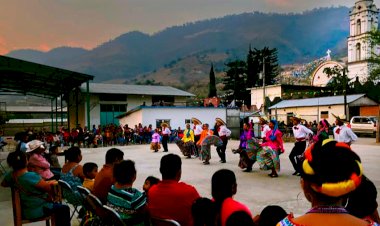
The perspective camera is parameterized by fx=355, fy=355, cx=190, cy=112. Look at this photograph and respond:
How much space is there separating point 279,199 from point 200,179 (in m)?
3.05

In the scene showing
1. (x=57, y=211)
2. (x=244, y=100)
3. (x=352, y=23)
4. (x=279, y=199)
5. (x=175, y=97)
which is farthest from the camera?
(x=352, y=23)

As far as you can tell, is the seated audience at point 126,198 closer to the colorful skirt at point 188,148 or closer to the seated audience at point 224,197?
the seated audience at point 224,197

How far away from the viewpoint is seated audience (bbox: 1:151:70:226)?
14.4ft

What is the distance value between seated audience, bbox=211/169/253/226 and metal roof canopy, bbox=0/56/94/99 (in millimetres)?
12886

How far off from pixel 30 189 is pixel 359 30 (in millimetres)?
67346

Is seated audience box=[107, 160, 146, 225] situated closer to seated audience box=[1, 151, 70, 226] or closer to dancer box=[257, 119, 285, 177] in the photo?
seated audience box=[1, 151, 70, 226]

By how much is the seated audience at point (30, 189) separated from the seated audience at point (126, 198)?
1.21 m

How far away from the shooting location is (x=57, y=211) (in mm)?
4637

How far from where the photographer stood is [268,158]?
10.4 m

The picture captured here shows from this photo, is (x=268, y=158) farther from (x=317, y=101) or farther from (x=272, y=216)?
(x=317, y=101)

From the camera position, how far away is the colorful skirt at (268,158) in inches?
398

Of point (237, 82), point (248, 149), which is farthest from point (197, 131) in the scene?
point (237, 82)

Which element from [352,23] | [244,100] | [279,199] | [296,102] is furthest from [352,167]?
[352,23]

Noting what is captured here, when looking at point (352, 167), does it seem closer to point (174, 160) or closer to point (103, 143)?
point (174, 160)
